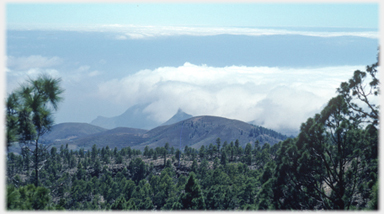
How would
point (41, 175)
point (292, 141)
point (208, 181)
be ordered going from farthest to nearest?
point (41, 175) < point (208, 181) < point (292, 141)

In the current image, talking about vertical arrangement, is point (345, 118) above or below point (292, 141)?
above

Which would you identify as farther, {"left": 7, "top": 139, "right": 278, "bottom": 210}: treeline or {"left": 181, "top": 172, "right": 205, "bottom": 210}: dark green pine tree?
{"left": 181, "top": 172, "right": 205, "bottom": 210}: dark green pine tree

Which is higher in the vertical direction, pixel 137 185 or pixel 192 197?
pixel 192 197

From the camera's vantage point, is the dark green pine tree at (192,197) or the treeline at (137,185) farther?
the dark green pine tree at (192,197)

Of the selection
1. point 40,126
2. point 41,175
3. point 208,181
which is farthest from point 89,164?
point 40,126

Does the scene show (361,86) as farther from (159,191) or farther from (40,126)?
(159,191)

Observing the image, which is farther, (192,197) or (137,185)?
(137,185)

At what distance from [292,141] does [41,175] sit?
265 feet

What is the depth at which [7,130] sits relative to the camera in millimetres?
12625

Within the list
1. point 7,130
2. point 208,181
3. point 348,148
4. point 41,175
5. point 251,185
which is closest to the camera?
point 7,130

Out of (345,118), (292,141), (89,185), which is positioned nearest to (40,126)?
(292,141)

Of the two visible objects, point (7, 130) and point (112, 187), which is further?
point (112, 187)

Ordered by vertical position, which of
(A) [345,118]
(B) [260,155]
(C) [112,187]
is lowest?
(C) [112,187]

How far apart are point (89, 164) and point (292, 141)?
106m
